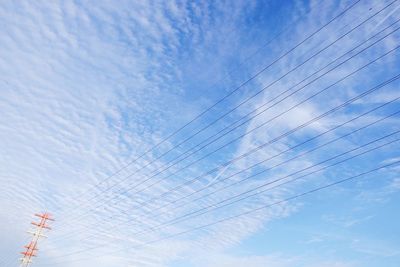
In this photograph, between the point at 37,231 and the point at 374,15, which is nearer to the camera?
the point at 374,15

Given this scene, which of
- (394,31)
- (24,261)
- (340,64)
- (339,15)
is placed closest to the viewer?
(394,31)

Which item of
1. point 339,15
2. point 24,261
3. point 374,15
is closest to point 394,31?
point 374,15

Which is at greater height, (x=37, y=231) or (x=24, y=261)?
(x=37, y=231)

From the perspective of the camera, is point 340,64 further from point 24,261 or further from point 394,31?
point 24,261

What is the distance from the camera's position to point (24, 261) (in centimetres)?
3425

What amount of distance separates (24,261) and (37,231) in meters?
3.30

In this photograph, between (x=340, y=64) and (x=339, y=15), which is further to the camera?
(x=340, y=64)

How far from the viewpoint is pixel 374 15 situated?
9.45 metres

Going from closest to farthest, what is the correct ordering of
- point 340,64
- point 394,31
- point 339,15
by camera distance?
1. point 394,31
2. point 339,15
3. point 340,64

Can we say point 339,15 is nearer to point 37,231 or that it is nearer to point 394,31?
point 394,31

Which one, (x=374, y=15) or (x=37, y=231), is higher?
(x=37, y=231)

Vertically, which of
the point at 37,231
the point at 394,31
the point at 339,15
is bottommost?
the point at 394,31

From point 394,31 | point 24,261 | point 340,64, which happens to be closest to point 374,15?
point 394,31

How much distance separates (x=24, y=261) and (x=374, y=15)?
125 feet
